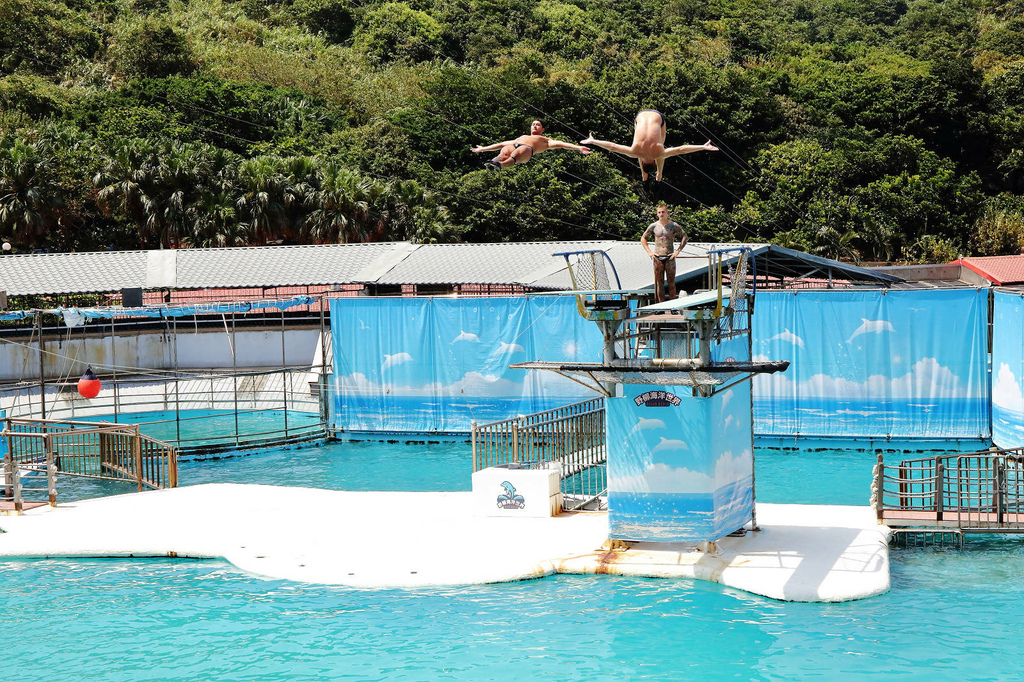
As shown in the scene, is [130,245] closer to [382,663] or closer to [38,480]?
[38,480]

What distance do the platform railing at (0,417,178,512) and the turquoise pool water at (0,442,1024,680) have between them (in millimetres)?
3464

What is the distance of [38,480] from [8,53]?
66.3 metres

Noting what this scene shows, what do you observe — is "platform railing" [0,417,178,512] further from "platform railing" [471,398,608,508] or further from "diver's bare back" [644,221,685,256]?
"diver's bare back" [644,221,685,256]

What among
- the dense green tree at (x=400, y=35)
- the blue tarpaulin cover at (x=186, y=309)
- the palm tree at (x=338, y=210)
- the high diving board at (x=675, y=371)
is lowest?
the high diving board at (x=675, y=371)

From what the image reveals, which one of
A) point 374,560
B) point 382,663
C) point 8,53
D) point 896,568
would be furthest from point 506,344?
point 8,53

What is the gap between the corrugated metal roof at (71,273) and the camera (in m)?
33.2

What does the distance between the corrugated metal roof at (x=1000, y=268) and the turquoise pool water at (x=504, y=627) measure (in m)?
27.5

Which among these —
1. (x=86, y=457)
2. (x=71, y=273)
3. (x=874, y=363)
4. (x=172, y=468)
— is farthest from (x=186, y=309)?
(x=874, y=363)

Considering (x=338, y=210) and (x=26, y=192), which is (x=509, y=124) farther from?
(x=26, y=192)

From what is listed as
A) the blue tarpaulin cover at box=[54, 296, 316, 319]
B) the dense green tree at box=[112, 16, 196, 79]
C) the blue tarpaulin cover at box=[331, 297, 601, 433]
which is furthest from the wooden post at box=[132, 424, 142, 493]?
the dense green tree at box=[112, 16, 196, 79]

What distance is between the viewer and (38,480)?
903 inches

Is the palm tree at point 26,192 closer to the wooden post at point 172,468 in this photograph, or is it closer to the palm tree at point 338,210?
the palm tree at point 338,210

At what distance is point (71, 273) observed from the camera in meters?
34.9

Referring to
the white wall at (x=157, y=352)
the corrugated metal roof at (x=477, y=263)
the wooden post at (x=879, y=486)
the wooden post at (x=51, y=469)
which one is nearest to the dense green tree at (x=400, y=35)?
the corrugated metal roof at (x=477, y=263)
